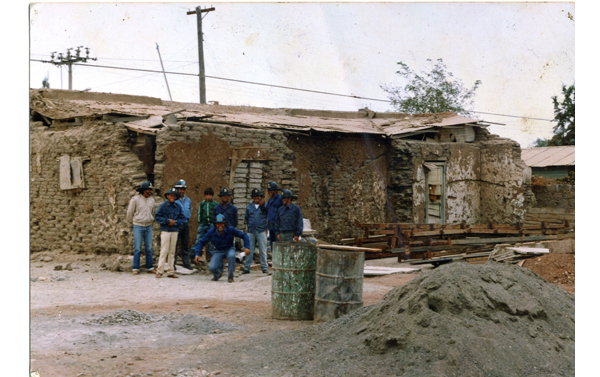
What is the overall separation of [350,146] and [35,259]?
734 centimetres

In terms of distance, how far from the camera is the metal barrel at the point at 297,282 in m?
6.54

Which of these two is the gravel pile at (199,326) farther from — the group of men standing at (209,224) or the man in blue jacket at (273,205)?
the man in blue jacket at (273,205)

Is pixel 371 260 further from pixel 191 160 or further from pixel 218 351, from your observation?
pixel 218 351

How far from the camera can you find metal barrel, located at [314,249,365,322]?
6156mm

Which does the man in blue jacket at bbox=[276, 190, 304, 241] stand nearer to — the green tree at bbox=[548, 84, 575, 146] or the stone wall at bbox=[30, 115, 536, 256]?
the stone wall at bbox=[30, 115, 536, 256]

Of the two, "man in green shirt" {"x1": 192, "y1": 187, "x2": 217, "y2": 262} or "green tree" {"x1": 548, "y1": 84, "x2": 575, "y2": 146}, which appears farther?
"green tree" {"x1": 548, "y1": 84, "x2": 575, "y2": 146}

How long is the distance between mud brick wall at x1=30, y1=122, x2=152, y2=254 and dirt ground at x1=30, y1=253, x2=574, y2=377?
3.97ft

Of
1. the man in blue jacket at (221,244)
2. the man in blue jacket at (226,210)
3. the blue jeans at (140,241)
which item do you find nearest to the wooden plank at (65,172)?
the blue jeans at (140,241)

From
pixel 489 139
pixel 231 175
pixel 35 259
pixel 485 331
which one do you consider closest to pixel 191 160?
pixel 231 175

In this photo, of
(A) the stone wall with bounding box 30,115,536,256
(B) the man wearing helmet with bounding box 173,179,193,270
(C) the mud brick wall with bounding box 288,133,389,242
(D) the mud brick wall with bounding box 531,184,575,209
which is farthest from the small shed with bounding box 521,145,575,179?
(B) the man wearing helmet with bounding box 173,179,193,270

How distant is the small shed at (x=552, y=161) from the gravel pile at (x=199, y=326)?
1838 cm

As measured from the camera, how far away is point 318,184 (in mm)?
13516

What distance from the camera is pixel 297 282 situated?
6.55 m

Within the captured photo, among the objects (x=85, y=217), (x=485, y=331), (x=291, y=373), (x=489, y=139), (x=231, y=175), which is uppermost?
(x=489, y=139)
